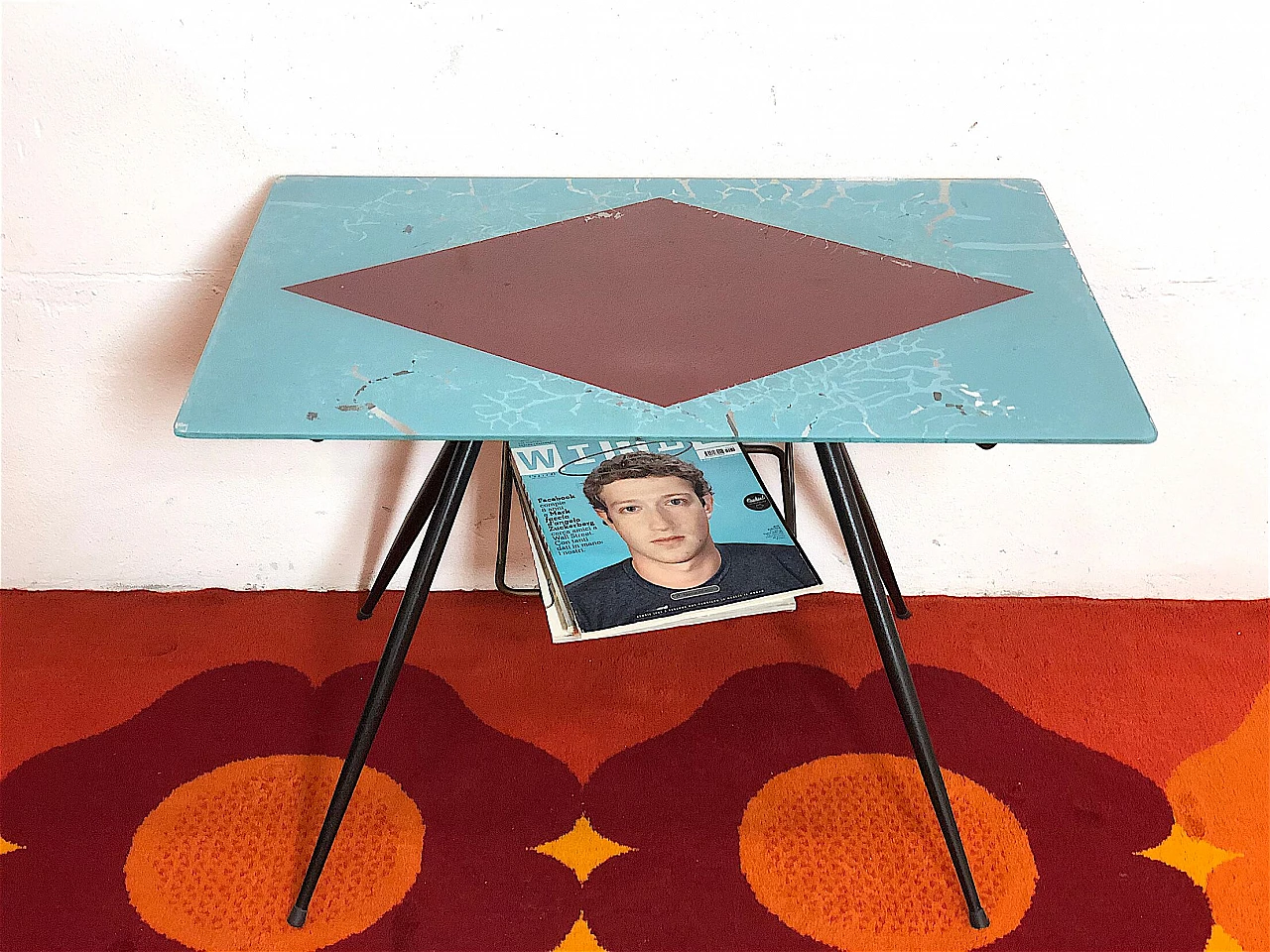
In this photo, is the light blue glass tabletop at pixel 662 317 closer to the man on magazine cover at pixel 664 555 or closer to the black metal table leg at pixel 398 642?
the black metal table leg at pixel 398 642

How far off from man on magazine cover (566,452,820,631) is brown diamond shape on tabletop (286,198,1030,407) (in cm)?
29

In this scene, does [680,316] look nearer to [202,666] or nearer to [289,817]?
[289,817]

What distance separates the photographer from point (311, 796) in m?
1.37

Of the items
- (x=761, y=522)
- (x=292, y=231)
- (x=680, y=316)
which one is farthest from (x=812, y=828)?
(x=292, y=231)

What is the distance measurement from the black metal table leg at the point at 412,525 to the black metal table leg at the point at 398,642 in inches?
1.5

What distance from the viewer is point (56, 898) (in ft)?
4.09

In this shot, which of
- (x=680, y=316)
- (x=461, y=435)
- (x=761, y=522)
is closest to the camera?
(x=461, y=435)

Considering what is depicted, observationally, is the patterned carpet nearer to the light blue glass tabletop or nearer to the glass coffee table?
the glass coffee table

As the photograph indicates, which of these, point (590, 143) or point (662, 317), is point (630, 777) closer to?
point (662, 317)

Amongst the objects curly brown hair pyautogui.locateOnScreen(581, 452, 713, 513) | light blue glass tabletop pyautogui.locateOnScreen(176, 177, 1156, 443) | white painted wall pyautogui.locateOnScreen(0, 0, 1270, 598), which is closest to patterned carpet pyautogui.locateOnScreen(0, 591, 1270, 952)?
white painted wall pyautogui.locateOnScreen(0, 0, 1270, 598)

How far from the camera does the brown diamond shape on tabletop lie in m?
1.00

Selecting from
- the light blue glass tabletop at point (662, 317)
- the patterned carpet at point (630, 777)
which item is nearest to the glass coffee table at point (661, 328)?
the light blue glass tabletop at point (662, 317)

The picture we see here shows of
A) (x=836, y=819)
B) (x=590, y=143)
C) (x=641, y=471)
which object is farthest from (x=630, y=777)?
(x=590, y=143)

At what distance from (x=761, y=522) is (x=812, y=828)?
0.39 metres
